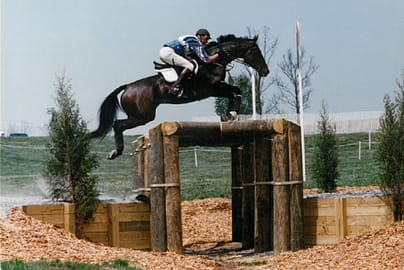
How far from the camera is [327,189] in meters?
16.0

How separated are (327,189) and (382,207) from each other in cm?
438

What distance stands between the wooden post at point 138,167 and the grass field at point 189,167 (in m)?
7.41

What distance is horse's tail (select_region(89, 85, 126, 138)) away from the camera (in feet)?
40.8

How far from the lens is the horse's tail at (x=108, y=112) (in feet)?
40.8

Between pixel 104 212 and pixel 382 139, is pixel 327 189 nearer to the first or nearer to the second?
pixel 382 139

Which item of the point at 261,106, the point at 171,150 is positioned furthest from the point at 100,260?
the point at 261,106

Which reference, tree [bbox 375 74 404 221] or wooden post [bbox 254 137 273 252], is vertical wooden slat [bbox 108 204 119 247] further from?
tree [bbox 375 74 404 221]

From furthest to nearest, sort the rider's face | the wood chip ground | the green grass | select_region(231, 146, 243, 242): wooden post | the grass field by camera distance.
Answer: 1. the grass field
2. select_region(231, 146, 243, 242): wooden post
3. the rider's face
4. the wood chip ground
5. the green grass

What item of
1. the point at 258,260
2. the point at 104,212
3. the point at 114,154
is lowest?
the point at 258,260

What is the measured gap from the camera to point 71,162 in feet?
37.5

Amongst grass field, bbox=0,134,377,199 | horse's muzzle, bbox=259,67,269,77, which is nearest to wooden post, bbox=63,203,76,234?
horse's muzzle, bbox=259,67,269,77

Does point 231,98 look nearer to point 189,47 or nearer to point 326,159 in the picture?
point 189,47

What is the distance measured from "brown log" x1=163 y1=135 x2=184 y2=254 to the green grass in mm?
2552

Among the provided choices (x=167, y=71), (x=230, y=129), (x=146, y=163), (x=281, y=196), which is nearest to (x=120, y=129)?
(x=146, y=163)
